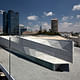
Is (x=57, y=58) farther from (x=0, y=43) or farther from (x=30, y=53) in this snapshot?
(x=0, y=43)

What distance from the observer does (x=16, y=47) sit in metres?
17.2

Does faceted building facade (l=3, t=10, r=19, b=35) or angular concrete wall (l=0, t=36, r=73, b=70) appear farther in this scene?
faceted building facade (l=3, t=10, r=19, b=35)

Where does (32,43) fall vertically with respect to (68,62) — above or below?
above

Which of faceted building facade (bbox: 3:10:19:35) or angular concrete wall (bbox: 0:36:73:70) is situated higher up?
faceted building facade (bbox: 3:10:19:35)

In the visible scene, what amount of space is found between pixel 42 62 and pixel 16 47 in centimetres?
673

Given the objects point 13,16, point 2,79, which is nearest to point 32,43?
point 2,79

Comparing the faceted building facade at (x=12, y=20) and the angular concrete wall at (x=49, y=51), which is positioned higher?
the faceted building facade at (x=12, y=20)

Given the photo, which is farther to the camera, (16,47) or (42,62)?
(16,47)

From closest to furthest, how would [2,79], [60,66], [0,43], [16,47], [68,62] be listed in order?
[2,79], [60,66], [68,62], [16,47], [0,43]

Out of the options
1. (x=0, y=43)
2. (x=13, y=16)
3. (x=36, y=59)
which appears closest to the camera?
(x=36, y=59)

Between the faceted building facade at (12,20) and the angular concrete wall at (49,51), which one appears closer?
the angular concrete wall at (49,51)

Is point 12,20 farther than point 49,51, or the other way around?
point 12,20

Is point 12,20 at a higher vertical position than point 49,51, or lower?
higher

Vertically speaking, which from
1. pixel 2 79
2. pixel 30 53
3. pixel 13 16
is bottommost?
pixel 2 79
